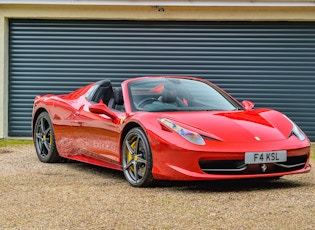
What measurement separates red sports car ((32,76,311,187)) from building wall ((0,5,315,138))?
567 centimetres

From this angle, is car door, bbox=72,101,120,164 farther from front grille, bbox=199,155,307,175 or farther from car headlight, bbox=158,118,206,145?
front grille, bbox=199,155,307,175

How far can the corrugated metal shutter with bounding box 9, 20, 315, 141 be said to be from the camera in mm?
14562

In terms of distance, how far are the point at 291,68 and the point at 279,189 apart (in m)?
7.90

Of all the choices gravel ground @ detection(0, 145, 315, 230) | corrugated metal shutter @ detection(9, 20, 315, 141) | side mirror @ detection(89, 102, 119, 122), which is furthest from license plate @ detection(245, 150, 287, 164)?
corrugated metal shutter @ detection(9, 20, 315, 141)

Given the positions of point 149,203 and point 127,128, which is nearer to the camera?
point 149,203

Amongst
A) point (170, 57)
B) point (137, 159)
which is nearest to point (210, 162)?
point (137, 159)

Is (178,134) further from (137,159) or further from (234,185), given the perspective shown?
(234,185)

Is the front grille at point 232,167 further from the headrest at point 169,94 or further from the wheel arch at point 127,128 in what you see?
the headrest at point 169,94

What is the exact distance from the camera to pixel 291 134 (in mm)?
7258

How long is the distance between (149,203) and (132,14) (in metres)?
8.64

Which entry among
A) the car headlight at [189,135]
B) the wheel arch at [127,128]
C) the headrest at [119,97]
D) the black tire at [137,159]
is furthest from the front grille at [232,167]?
the headrest at [119,97]

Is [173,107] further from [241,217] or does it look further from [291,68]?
[291,68]

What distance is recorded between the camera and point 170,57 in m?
14.7

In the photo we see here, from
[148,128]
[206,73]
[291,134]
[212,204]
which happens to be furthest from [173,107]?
[206,73]
